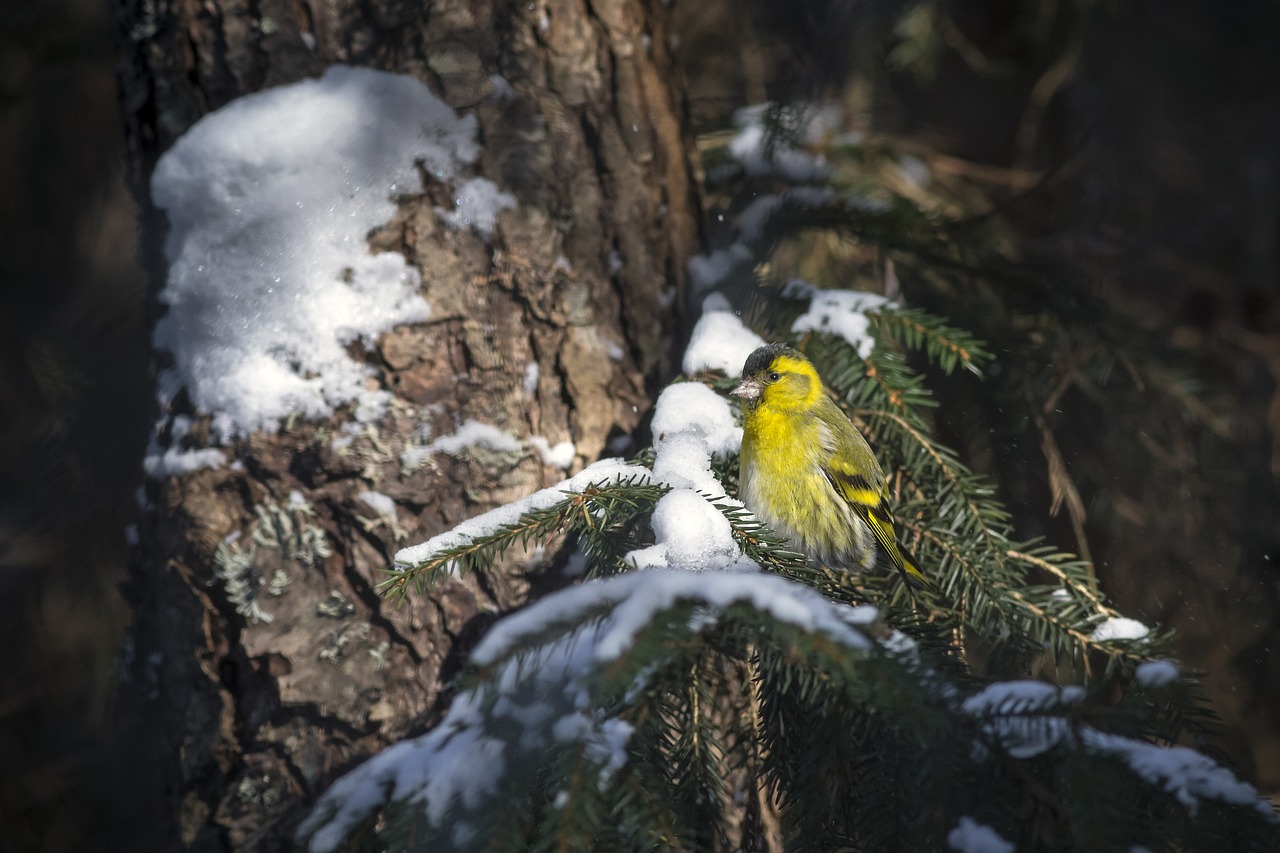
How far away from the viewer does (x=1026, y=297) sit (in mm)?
2508

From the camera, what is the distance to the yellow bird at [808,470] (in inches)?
90.2

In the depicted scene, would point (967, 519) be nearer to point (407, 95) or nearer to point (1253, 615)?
point (1253, 615)

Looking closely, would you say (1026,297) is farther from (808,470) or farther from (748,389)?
(748,389)

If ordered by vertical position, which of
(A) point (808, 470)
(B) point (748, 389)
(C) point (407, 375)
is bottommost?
(A) point (808, 470)

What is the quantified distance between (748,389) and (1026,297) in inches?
39.8

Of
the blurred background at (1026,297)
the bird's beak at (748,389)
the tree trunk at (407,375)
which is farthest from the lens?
the blurred background at (1026,297)

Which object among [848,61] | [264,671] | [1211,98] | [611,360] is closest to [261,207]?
[611,360]

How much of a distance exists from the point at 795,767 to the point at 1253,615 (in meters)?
2.05

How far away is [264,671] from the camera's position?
1.96 metres

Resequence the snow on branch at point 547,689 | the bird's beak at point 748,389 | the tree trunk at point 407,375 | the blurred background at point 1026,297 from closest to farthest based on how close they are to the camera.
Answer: the snow on branch at point 547,689 → the tree trunk at point 407,375 → the bird's beak at point 748,389 → the blurred background at point 1026,297

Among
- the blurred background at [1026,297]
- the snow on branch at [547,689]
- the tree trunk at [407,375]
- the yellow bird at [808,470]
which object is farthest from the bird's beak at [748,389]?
the snow on branch at [547,689]

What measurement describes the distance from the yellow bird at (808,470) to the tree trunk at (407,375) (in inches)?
13.6

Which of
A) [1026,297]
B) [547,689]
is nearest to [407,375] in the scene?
[547,689]

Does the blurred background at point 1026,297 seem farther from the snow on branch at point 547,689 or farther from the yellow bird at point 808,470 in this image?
the snow on branch at point 547,689
